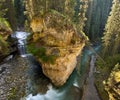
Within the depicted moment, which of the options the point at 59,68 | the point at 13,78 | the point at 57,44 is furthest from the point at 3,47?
the point at 59,68

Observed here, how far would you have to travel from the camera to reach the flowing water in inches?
998

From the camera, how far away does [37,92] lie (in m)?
25.5

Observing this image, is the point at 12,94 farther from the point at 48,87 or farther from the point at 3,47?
the point at 3,47

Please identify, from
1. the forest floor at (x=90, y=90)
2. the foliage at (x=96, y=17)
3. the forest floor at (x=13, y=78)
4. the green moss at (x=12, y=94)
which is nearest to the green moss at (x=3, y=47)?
the forest floor at (x=13, y=78)

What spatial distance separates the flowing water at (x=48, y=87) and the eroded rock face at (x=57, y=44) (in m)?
1.03

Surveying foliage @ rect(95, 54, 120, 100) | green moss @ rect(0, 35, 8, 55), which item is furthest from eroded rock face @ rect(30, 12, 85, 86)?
foliage @ rect(95, 54, 120, 100)

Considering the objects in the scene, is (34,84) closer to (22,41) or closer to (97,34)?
(22,41)

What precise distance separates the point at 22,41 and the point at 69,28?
10.9 m

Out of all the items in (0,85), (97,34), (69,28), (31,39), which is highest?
(69,28)

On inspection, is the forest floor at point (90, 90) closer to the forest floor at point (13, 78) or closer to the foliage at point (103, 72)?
the foliage at point (103, 72)

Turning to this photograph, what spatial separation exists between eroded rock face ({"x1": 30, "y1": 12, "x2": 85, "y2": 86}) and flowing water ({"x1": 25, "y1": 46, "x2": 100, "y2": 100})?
1025 mm

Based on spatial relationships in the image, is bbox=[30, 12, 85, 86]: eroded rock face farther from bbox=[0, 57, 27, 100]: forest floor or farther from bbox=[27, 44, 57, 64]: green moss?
bbox=[0, 57, 27, 100]: forest floor

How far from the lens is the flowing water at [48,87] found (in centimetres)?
2536

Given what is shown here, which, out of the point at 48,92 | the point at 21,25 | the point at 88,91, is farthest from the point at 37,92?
the point at 21,25
